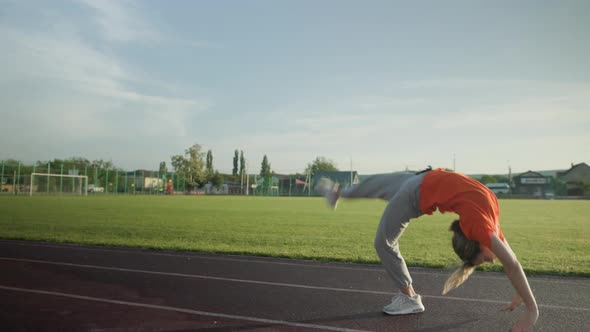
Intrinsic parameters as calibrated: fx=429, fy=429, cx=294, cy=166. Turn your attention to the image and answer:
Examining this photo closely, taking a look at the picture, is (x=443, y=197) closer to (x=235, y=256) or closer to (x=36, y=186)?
(x=235, y=256)

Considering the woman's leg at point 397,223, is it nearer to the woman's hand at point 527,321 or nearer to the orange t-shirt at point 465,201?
the orange t-shirt at point 465,201

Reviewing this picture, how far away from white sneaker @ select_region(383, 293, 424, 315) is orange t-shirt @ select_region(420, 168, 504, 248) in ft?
4.26

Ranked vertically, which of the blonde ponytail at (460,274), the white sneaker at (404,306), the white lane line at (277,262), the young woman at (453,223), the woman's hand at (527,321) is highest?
the young woman at (453,223)

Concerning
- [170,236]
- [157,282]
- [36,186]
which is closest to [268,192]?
[36,186]

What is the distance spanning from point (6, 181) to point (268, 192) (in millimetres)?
48009

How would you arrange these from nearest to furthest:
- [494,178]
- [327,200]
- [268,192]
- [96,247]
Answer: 1. [327,200]
2. [96,247]
3. [268,192]
4. [494,178]

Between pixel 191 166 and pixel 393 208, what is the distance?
8982 cm

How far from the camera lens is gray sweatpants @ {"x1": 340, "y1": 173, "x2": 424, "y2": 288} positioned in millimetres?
4289

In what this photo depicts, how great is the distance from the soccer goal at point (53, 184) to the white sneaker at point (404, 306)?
49.2 m

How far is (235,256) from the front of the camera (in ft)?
30.0

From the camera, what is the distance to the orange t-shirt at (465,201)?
132 inches

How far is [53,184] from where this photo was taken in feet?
159

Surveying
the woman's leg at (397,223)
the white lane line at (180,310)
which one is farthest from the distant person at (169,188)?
the woman's leg at (397,223)

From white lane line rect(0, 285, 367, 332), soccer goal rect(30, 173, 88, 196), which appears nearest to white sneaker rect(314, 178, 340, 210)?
white lane line rect(0, 285, 367, 332)
